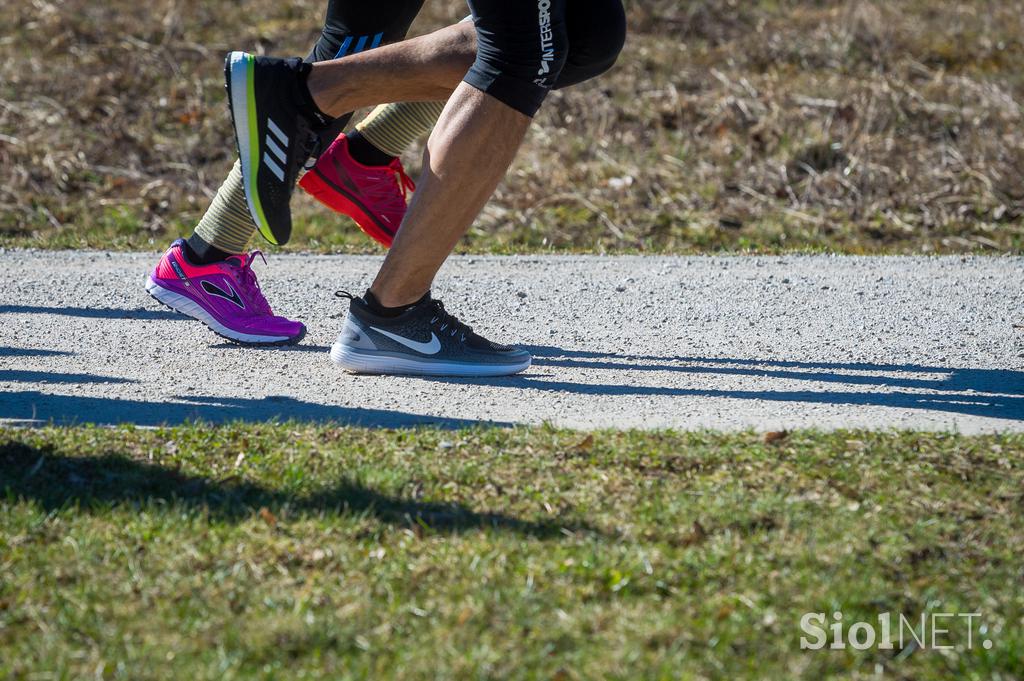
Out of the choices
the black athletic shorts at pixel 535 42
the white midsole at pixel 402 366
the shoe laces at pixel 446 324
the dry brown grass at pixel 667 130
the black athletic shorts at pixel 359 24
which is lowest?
the white midsole at pixel 402 366

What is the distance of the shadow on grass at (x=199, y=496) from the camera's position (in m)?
2.62

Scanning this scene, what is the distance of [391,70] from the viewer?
3605mm

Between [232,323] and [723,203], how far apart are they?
14.9ft

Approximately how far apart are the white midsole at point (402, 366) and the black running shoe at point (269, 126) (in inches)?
17.3

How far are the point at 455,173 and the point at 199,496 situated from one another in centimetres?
127

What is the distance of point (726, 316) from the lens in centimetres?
467

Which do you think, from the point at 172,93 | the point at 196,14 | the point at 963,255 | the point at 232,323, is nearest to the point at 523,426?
the point at 232,323

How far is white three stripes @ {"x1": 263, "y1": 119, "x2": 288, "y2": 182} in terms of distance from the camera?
3.55 m

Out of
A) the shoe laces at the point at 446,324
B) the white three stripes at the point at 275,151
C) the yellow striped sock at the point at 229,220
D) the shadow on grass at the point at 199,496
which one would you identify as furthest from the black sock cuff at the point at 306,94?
the shadow on grass at the point at 199,496

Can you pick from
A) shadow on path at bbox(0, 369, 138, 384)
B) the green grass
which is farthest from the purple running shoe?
the green grass

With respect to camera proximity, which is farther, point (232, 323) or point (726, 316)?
point (726, 316)

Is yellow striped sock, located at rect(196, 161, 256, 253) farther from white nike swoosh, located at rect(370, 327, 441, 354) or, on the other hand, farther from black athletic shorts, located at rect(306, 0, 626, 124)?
white nike swoosh, located at rect(370, 327, 441, 354)

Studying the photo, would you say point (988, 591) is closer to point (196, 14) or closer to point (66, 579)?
point (66, 579)

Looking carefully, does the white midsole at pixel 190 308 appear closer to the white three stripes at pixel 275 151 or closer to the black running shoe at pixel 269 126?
the black running shoe at pixel 269 126
